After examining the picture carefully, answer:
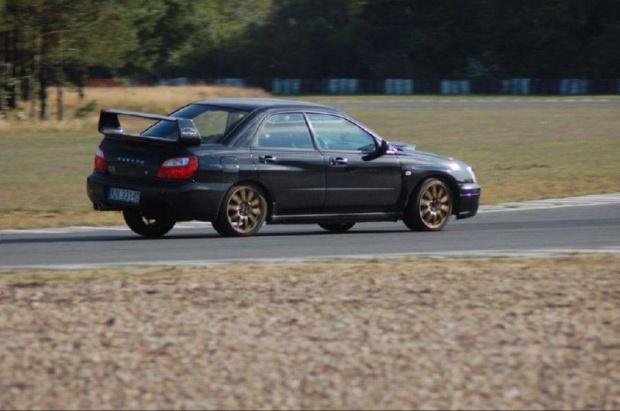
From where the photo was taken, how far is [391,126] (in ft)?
128

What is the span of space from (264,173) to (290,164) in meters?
0.38

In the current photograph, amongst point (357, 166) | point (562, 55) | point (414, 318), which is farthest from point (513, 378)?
point (562, 55)

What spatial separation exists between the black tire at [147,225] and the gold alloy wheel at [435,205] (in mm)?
2932

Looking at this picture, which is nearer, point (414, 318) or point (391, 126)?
point (414, 318)

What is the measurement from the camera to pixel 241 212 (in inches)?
532

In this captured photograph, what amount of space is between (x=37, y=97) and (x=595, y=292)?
33780mm

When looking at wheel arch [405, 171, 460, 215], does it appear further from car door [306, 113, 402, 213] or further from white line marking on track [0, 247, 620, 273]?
white line marking on track [0, 247, 620, 273]

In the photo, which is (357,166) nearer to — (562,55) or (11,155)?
(11,155)

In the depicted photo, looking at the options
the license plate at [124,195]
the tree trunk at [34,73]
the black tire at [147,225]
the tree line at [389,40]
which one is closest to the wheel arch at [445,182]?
the black tire at [147,225]

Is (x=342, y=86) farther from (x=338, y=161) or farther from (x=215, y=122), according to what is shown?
(x=215, y=122)

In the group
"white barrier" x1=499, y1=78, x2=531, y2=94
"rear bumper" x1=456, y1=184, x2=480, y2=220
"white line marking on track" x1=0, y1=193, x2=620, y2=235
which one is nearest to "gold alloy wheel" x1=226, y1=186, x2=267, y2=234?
"white line marking on track" x1=0, y1=193, x2=620, y2=235

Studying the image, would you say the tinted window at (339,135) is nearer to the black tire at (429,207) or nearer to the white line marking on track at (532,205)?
the black tire at (429,207)

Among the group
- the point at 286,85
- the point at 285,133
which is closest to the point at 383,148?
the point at 285,133

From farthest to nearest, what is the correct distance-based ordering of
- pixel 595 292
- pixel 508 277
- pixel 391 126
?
1. pixel 391 126
2. pixel 508 277
3. pixel 595 292
